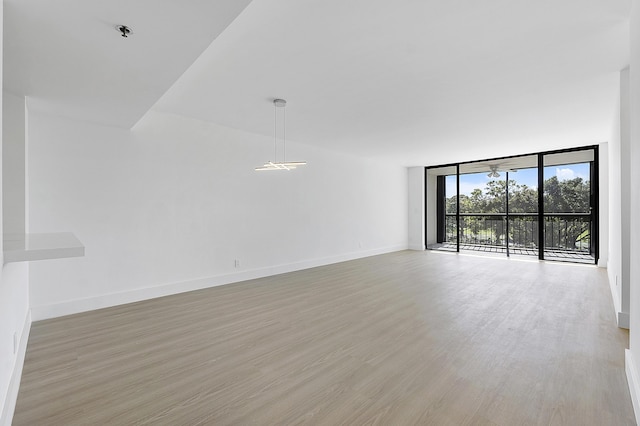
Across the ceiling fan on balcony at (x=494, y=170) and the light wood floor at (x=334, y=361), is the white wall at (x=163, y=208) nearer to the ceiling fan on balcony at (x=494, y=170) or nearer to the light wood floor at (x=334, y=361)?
the light wood floor at (x=334, y=361)

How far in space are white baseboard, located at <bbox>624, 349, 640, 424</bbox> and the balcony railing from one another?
5.89m

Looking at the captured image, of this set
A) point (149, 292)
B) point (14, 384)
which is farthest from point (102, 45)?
point (149, 292)

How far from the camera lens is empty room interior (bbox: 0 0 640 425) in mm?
1911

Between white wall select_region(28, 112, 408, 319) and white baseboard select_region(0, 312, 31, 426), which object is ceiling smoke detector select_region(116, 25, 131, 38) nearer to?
white baseboard select_region(0, 312, 31, 426)

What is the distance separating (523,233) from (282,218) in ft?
20.3

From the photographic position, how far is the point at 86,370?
234cm

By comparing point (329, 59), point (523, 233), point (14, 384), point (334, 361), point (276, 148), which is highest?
point (329, 59)

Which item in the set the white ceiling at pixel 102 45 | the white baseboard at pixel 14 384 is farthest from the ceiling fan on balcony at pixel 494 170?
the white baseboard at pixel 14 384

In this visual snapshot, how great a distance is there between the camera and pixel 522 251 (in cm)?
801

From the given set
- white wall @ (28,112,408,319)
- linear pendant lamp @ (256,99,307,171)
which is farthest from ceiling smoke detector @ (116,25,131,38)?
white wall @ (28,112,408,319)

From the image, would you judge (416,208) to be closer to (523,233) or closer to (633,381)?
(523,233)

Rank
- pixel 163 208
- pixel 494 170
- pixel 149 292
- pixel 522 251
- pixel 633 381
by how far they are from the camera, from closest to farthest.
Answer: pixel 633 381
pixel 149 292
pixel 163 208
pixel 522 251
pixel 494 170

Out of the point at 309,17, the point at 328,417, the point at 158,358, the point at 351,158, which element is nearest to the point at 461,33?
the point at 309,17

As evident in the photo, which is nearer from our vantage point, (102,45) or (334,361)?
(102,45)
